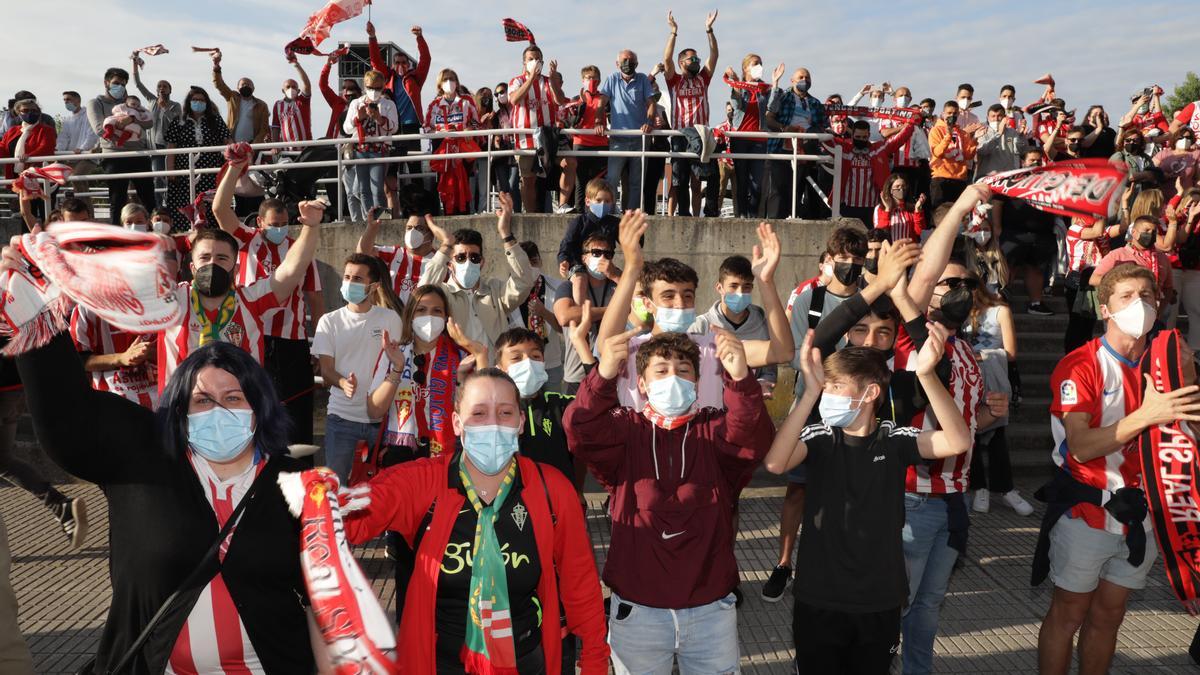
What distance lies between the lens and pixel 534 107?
1066 centimetres

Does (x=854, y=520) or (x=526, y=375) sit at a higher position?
(x=526, y=375)

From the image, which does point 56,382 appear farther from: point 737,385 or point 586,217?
point 586,217

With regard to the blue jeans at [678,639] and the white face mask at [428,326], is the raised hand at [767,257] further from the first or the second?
the white face mask at [428,326]

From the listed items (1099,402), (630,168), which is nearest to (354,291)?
(1099,402)

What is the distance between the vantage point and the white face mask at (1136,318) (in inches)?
163

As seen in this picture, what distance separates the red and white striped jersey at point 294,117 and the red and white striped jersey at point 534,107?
11.1 ft

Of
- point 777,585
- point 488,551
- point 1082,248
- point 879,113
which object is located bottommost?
point 777,585

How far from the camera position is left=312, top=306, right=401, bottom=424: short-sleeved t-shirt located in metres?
5.71

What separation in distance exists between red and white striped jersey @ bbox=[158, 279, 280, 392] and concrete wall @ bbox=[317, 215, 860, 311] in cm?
481

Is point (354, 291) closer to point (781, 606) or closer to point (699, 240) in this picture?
point (781, 606)

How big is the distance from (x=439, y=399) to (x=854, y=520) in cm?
259

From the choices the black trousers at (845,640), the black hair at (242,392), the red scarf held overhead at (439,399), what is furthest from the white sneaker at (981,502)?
the black hair at (242,392)

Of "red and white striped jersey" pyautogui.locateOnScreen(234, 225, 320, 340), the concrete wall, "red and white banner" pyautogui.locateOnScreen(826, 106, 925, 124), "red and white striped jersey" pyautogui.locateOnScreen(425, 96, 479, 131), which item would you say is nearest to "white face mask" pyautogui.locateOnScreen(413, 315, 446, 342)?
"red and white striped jersey" pyautogui.locateOnScreen(234, 225, 320, 340)

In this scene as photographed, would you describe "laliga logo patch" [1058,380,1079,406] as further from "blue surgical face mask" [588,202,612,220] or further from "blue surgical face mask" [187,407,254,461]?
"blue surgical face mask" [588,202,612,220]
